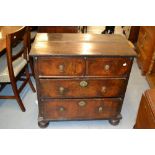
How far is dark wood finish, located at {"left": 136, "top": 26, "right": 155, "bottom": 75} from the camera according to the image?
2.45 meters

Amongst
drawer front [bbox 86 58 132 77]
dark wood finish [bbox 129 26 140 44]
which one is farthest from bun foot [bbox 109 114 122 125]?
dark wood finish [bbox 129 26 140 44]

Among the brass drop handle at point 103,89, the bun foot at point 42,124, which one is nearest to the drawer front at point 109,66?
the brass drop handle at point 103,89

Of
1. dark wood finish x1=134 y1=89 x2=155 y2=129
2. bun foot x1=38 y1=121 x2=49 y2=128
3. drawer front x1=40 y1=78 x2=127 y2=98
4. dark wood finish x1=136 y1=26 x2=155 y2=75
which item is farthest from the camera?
dark wood finish x1=136 y1=26 x2=155 y2=75

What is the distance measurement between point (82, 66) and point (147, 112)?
59cm

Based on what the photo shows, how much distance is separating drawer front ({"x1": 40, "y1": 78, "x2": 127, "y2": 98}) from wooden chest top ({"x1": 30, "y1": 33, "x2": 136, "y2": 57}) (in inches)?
9.7

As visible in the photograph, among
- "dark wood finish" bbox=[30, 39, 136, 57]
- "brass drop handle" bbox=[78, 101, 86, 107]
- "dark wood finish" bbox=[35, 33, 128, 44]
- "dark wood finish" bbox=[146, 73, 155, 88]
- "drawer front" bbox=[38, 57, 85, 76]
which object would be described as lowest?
"dark wood finish" bbox=[146, 73, 155, 88]

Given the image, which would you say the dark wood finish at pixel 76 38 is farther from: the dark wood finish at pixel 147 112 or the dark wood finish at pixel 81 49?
the dark wood finish at pixel 147 112

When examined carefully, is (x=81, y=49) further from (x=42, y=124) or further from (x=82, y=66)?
(x=42, y=124)

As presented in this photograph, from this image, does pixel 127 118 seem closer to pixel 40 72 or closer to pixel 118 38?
pixel 118 38

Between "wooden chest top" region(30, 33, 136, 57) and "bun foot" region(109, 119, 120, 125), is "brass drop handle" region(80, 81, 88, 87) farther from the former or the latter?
"bun foot" region(109, 119, 120, 125)

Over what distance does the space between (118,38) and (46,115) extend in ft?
3.19

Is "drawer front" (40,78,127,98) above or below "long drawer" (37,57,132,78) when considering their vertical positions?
below

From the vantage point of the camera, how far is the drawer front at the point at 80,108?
1.69 m
